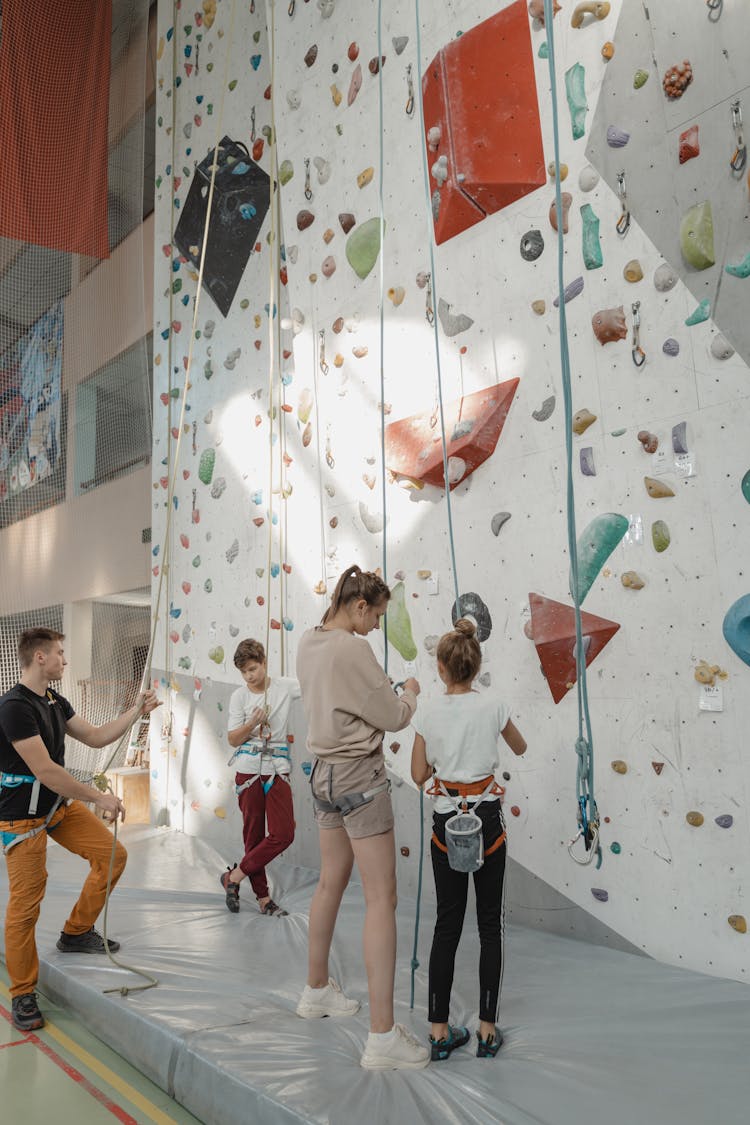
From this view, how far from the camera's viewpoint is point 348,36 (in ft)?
13.9

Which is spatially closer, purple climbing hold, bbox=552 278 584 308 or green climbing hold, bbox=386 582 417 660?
purple climbing hold, bbox=552 278 584 308

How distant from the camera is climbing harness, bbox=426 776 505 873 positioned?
2016 millimetres

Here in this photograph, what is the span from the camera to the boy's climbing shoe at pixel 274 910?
11.5ft

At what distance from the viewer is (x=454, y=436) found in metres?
3.49

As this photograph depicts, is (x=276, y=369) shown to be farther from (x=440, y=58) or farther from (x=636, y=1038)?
(x=636, y=1038)

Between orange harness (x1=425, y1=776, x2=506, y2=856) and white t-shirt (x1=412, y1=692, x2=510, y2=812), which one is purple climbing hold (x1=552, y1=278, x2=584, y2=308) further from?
orange harness (x1=425, y1=776, x2=506, y2=856)

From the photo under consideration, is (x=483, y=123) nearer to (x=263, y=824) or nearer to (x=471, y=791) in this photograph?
(x=471, y=791)

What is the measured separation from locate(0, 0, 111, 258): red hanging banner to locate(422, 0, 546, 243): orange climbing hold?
299cm

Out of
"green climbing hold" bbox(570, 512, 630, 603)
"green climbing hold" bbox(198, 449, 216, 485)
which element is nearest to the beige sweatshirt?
"green climbing hold" bbox(570, 512, 630, 603)

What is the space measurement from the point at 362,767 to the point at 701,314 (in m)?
1.87

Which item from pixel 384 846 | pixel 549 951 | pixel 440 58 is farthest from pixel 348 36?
pixel 549 951

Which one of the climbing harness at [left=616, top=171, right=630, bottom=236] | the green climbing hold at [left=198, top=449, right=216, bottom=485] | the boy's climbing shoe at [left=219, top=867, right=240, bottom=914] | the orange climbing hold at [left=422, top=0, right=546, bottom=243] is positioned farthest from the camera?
the green climbing hold at [left=198, top=449, right=216, bottom=485]

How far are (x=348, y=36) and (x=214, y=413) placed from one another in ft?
7.38

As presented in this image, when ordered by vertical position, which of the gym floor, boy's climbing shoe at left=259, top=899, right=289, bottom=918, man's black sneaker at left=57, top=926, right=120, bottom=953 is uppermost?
man's black sneaker at left=57, top=926, right=120, bottom=953
